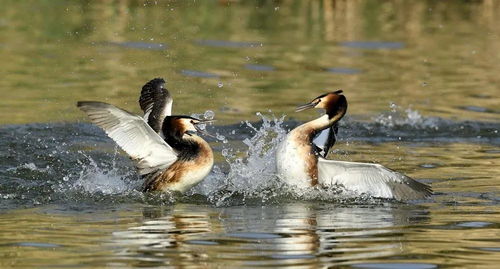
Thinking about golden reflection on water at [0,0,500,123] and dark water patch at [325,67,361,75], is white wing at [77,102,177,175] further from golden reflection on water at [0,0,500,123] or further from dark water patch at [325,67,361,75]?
dark water patch at [325,67,361,75]

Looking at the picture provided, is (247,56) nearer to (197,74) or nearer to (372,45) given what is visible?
(197,74)

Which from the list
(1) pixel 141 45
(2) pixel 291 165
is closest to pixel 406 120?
(2) pixel 291 165

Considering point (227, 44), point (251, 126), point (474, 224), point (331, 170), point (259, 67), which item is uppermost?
point (227, 44)

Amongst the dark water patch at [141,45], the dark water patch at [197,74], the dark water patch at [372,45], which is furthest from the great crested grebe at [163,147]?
the dark water patch at [372,45]

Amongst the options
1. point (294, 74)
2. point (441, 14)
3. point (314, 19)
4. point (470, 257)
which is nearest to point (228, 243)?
point (470, 257)

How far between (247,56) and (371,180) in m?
10.1

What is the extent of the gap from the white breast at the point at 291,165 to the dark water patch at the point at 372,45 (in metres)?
12.0

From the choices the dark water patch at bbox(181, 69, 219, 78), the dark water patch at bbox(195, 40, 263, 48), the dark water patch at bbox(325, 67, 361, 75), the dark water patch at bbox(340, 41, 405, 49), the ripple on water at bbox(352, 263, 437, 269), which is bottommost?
the ripple on water at bbox(352, 263, 437, 269)

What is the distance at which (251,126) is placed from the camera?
37.9 ft

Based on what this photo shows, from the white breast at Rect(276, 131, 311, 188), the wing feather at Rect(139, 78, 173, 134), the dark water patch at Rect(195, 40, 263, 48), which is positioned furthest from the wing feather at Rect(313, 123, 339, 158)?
the dark water patch at Rect(195, 40, 263, 48)

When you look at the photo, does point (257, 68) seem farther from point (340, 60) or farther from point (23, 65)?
point (23, 65)

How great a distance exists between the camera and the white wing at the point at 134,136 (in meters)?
10.4

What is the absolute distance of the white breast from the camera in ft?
35.2

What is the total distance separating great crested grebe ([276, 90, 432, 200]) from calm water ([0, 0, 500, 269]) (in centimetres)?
14
